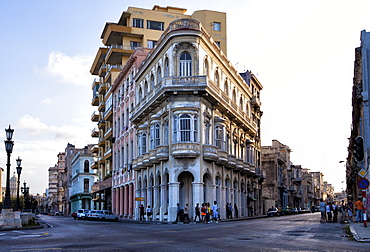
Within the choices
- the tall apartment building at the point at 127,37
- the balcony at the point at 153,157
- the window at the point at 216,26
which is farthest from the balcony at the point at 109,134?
the balcony at the point at 153,157

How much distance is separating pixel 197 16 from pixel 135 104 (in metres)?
20.5

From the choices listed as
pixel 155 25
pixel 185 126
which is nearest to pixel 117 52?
pixel 155 25

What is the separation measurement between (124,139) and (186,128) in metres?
18.3

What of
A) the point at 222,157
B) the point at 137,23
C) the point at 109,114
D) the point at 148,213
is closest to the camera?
the point at 148,213

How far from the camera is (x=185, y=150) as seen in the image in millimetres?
38156

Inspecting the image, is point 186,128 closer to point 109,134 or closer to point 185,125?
point 185,125

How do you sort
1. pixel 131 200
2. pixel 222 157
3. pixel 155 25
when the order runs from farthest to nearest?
1. pixel 155 25
2. pixel 131 200
3. pixel 222 157

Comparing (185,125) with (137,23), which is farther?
(137,23)

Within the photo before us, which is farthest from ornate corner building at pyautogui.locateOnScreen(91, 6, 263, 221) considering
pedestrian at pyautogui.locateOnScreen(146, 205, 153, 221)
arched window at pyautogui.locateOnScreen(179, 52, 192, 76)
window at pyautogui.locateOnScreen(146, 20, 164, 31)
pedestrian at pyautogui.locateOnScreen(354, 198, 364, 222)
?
pedestrian at pyautogui.locateOnScreen(354, 198, 364, 222)

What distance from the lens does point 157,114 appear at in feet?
139

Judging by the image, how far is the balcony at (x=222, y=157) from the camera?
41.6m

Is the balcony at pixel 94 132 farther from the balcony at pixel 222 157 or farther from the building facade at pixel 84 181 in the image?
the balcony at pixel 222 157

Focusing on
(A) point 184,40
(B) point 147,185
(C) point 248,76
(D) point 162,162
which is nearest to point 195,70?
(A) point 184,40

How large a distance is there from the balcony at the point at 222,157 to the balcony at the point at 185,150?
3.39 metres
